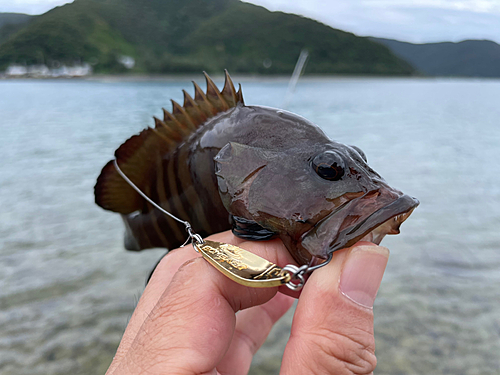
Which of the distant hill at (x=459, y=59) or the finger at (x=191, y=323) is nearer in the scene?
the finger at (x=191, y=323)

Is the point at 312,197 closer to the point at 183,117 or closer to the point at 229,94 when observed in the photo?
the point at 229,94

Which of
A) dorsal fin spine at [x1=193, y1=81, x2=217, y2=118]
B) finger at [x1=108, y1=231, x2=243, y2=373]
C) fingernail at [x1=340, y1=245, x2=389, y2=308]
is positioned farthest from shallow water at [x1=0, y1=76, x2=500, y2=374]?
dorsal fin spine at [x1=193, y1=81, x2=217, y2=118]

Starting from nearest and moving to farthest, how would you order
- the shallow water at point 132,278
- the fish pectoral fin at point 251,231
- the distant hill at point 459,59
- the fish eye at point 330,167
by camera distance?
the fish eye at point 330,167, the fish pectoral fin at point 251,231, the shallow water at point 132,278, the distant hill at point 459,59

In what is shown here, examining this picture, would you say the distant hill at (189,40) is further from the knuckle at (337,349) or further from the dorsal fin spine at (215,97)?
the knuckle at (337,349)

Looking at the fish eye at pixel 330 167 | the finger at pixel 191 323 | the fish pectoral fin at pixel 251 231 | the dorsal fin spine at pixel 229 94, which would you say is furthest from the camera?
the dorsal fin spine at pixel 229 94

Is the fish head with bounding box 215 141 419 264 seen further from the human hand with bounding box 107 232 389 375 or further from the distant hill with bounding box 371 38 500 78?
the distant hill with bounding box 371 38 500 78

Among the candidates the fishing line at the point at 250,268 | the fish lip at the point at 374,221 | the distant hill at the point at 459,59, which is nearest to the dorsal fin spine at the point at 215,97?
the fishing line at the point at 250,268

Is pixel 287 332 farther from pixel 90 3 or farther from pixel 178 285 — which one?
pixel 90 3
